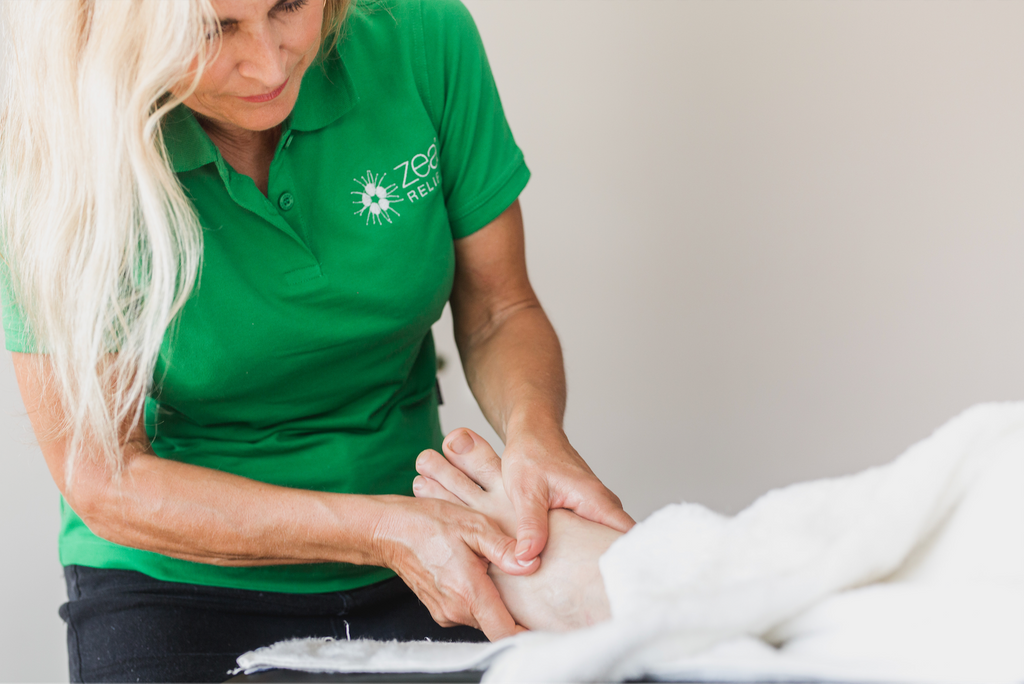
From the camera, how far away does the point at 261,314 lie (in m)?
0.97

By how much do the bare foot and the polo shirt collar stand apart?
41 cm

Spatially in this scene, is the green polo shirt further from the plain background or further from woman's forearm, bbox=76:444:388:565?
the plain background

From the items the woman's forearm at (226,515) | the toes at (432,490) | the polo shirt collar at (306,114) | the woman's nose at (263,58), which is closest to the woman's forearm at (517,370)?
the toes at (432,490)

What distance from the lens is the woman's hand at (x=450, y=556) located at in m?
0.85

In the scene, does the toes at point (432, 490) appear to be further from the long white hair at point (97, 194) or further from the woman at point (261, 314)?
the long white hair at point (97, 194)

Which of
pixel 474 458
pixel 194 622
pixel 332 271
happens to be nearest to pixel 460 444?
pixel 474 458

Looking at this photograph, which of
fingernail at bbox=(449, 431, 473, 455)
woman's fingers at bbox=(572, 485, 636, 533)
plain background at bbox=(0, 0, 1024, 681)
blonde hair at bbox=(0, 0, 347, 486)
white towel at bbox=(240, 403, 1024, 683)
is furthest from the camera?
plain background at bbox=(0, 0, 1024, 681)

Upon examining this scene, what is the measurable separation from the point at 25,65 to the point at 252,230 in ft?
0.89

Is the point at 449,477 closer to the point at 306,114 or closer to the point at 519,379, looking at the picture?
the point at 519,379

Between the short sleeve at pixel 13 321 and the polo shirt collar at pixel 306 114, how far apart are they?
0.71 feet

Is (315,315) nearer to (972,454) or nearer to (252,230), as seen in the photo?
(252,230)

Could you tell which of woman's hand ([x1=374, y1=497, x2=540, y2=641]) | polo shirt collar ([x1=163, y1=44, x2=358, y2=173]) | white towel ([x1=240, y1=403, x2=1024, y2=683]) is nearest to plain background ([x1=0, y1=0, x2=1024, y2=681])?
polo shirt collar ([x1=163, y1=44, x2=358, y2=173])

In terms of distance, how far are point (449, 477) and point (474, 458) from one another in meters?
0.04

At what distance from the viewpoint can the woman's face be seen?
80 centimetres
